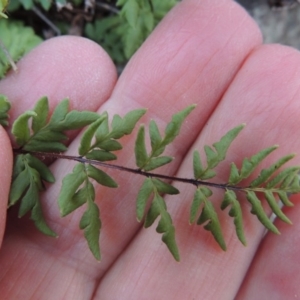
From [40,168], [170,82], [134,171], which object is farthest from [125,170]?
[170,82]

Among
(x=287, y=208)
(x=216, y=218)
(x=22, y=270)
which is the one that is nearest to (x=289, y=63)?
(x=287, y=208)

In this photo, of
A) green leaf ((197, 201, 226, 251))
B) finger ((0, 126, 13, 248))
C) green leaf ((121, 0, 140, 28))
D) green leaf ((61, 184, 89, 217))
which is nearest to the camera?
finger ((0, 126, 13, 248))

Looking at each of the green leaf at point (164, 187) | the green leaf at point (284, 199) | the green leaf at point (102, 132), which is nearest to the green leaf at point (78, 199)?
the green leaf at point (102, 132)

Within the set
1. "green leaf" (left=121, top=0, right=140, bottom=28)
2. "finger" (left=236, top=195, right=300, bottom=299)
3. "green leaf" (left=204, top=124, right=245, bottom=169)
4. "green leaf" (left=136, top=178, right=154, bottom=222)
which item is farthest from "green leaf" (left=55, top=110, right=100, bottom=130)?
"finger" (left=236, top=195, right=300, bottom=299)

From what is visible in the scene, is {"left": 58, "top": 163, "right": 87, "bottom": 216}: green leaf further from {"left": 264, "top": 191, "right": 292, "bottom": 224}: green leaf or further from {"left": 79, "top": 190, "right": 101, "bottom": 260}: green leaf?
{"left": 264, "top": 191, "right": 292, "bottom": 224}: green leaf

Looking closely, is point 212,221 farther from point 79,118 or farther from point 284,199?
point 79,118

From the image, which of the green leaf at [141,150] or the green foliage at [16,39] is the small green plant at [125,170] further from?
the green foliage at [16,39]

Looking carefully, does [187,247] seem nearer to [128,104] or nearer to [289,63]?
[128,104]
